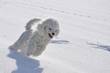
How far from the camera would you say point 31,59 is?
2.64 meters

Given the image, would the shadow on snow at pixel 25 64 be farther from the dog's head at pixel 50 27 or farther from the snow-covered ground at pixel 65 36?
the dog's head at pixel 50 27

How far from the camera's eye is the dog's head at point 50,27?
8.50ft

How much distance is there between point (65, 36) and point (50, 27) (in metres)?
1.12

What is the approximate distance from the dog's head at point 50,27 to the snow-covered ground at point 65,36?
0.85 feet

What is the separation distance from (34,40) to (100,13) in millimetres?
2938

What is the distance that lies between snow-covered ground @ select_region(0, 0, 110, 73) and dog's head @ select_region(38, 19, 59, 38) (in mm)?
261

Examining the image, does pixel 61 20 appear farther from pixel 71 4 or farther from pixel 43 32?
pixel 43 32

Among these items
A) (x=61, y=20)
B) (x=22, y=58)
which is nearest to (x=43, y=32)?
(x=22, y=58)

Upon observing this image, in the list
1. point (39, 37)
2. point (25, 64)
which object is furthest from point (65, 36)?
point (25, 64)

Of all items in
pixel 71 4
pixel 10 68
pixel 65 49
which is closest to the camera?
pixel 10 68

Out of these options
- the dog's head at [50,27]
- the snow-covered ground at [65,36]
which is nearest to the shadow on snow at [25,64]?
the snow-covered ground at [65,36]

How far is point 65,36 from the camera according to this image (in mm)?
3697

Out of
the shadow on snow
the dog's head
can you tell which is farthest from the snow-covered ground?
the dog's head

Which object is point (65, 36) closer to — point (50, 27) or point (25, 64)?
point (50, 27)
